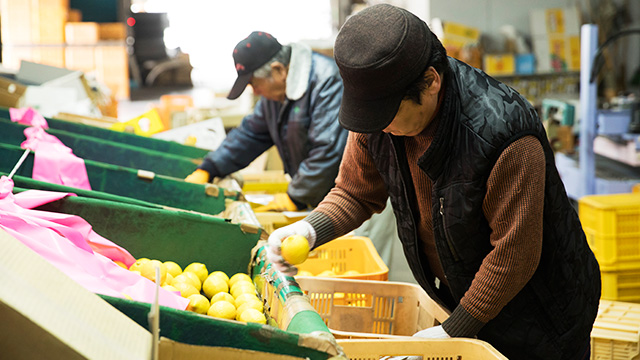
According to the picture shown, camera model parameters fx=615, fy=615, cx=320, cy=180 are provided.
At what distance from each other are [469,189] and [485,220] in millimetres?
130

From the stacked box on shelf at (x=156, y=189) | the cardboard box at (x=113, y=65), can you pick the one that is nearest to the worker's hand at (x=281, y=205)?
the stacked box on shelf at (x=156, y=189)

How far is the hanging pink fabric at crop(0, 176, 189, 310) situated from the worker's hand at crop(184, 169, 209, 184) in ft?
4.85

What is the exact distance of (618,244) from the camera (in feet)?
11.3

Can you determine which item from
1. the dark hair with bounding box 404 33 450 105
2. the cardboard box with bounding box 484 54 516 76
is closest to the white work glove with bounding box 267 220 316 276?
the dark hair with bounding box 404 33 450 105

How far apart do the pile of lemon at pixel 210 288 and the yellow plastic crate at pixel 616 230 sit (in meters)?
2.22

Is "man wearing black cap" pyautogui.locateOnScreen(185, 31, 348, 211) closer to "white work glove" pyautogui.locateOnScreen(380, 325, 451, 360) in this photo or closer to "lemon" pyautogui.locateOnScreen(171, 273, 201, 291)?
"lemon" pyautogui.locateOnScreen(171, 273, 201, 291)

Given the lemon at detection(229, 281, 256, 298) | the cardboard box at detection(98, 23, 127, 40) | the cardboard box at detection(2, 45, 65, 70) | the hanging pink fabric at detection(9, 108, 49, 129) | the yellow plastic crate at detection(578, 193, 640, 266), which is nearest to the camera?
the lemon at detection(229, 281, 256, 298)

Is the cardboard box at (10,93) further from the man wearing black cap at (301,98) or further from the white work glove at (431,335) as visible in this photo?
the white work glove at (431,335)

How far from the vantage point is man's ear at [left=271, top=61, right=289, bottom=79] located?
127 inches

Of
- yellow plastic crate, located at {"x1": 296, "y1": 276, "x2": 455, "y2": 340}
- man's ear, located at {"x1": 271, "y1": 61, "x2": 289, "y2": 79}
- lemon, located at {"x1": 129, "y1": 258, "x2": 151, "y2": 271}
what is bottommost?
yellow plastic crate, located at {"x1": 296, "y1": 276, "x2": 455, "y2": 340}

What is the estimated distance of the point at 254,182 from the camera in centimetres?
414

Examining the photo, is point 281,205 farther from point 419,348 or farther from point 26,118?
Answer: point 419,348

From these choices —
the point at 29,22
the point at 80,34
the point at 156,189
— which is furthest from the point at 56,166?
the point at 80,34

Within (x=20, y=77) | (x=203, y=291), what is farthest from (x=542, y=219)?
(x=20, y=77)
